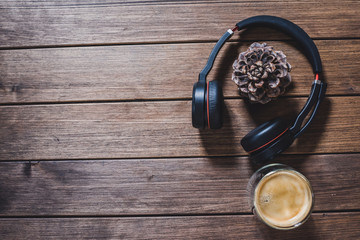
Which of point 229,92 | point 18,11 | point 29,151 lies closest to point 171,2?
point 229,92

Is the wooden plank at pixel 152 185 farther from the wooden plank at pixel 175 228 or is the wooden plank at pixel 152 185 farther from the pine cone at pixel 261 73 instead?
the pine cone at pixel 261 73

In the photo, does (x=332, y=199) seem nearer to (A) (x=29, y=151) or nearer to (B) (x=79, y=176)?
(B) (x=79, y=176)

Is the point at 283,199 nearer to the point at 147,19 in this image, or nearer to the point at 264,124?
the point at 264,124

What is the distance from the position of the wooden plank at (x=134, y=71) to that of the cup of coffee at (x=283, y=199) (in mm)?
220

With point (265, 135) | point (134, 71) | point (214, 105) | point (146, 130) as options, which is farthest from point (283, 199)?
point (134, 71)

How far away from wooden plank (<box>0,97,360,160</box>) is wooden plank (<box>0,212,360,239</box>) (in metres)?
0.16

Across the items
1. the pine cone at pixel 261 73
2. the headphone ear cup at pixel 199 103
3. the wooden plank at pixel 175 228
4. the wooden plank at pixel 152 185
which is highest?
the pine cone at pixel 261 73

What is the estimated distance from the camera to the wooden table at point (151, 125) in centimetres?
72

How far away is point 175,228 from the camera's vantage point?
2.39ft

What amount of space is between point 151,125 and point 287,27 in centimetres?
41

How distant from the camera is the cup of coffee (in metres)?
0.64

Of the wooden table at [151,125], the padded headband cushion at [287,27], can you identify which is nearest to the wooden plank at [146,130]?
the wooden table at [151,125]

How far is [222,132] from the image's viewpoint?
2.40 feet

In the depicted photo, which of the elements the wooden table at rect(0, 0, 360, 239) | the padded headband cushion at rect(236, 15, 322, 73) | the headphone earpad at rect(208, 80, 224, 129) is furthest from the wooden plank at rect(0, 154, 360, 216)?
the padded headband cushion at rect(236, 15, 322, 73)
